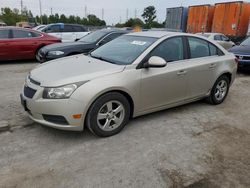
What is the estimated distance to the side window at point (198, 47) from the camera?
4395mm

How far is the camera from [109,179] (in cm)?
261

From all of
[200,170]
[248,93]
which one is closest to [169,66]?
[200,170]

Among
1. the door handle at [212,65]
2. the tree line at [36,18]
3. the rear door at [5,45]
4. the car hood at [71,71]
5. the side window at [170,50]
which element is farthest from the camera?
the tree line at [36,18]

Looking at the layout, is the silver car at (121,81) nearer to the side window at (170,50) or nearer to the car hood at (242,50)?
the side window at (170,50)

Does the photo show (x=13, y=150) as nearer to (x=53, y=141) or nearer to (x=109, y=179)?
(x=53, y=141)

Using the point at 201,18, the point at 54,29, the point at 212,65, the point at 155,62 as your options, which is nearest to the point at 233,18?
the point at 201,18

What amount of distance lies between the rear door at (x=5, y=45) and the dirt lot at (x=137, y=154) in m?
5.43

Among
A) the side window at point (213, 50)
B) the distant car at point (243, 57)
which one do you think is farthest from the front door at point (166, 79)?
the distant car at point (243, 57)

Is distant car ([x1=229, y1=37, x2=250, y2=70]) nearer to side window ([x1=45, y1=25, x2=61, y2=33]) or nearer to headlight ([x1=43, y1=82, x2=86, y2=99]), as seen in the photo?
headlight ([x1=43, y1=82, x2=86, y2=99])

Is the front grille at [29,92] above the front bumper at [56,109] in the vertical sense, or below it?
above

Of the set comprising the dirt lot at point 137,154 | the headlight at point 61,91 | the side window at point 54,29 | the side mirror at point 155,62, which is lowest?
the dirt lot at point 137,154

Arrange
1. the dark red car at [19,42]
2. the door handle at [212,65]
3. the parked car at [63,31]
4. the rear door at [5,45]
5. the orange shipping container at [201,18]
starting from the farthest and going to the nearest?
the orange shipping container at [201,18]
the parked car at [63,31]
the dark red car at [19,42]
the rear door at [5,45]
the door handle at [212,65]

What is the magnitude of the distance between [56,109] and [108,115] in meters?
0.74

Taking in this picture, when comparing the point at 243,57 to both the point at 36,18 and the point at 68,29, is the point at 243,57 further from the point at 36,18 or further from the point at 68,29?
the point at 36,18
